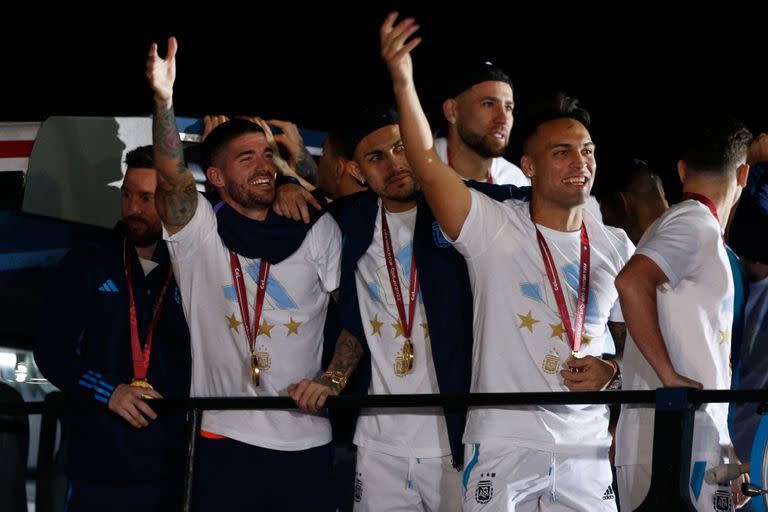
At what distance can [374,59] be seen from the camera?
340 inches

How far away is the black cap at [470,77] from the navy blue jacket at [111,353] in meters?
1.39

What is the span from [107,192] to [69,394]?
1435 millimetres

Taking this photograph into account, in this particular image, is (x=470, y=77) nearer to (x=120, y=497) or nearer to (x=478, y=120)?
(x=478, y=120)

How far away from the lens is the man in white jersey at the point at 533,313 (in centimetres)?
340

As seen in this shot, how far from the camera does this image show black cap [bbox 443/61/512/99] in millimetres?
4742

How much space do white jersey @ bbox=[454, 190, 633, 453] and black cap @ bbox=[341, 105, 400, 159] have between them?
0.74 meters

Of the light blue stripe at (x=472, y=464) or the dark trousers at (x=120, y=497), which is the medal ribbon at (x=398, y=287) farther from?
the dark trousers at (x=120, y=497)

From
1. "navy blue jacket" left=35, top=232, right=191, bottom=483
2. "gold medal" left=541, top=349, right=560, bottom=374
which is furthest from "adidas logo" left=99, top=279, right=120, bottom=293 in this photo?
"gold medal" left=541, top=349, right=560, bottom=374

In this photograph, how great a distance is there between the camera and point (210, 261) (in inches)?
155

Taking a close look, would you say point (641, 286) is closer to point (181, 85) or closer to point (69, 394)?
point (69, 394)

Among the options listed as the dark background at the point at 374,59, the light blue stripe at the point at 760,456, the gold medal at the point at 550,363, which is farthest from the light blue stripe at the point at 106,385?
the dark background at the point at 374,59

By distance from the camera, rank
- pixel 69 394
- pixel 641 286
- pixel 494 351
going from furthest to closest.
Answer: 1. pixel 69 394
2. pixel 494 351
3. pixel 641 286

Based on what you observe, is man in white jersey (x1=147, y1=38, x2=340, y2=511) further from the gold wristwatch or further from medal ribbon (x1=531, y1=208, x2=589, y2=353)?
medal ribbon (x1=531, y1=208, x2=589, y2=353)

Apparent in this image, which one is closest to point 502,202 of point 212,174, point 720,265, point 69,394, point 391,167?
point 391,167
